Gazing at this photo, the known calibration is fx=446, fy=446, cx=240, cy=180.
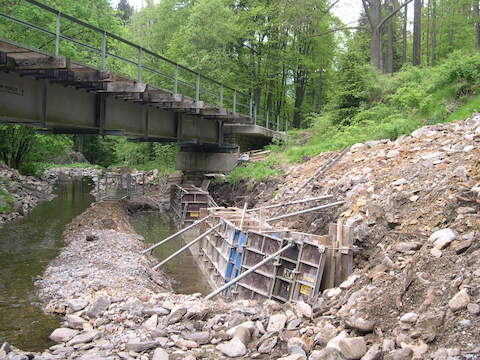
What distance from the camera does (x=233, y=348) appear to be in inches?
245

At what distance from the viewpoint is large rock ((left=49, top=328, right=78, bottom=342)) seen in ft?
23.7

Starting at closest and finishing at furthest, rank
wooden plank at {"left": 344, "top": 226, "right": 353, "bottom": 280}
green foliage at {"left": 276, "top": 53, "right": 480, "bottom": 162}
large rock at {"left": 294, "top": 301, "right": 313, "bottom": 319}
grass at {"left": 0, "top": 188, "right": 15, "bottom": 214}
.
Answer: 1. large rock at {"left": 294, "top": 301, "right": 313, "bottom": 319}
2. wooden plank at {"left": 344, "top": 226, "right": 353, "bottom": 280}
3. green foliage at {"left": 276, "top": 53, "right": 480, "bottom": 162}
4. grass at {"left": 0, "top": 188, "right": 15, "bottom": 214}


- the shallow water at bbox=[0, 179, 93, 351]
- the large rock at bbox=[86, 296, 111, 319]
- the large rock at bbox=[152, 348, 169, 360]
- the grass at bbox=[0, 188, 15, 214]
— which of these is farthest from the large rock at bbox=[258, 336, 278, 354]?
the grass at bbox=[0, 188, 15, 214]

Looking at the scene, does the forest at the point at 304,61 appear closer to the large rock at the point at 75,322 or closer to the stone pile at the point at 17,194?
the stone pile at the point at 17,194

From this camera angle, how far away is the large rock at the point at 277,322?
673 centimetres

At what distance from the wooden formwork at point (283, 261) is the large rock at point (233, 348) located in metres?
2.97

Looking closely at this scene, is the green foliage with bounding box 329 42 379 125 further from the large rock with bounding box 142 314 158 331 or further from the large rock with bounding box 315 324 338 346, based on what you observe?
the large rock with bounding box 315 324 338 346

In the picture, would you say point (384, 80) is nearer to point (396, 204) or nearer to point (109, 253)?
point (396, 204)

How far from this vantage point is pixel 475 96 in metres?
16.0

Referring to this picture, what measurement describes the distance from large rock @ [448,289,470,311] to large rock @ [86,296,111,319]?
5711 millimetres

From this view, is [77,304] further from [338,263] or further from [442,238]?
[442,238]

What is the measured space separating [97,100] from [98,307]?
929cm

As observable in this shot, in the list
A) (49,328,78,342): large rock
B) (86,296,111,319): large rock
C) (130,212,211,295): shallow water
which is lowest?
(130,212,211,295): shallow water

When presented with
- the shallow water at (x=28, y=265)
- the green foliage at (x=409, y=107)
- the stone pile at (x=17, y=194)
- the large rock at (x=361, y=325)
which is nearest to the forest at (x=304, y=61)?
the green foliage at (x=409, y=107)
